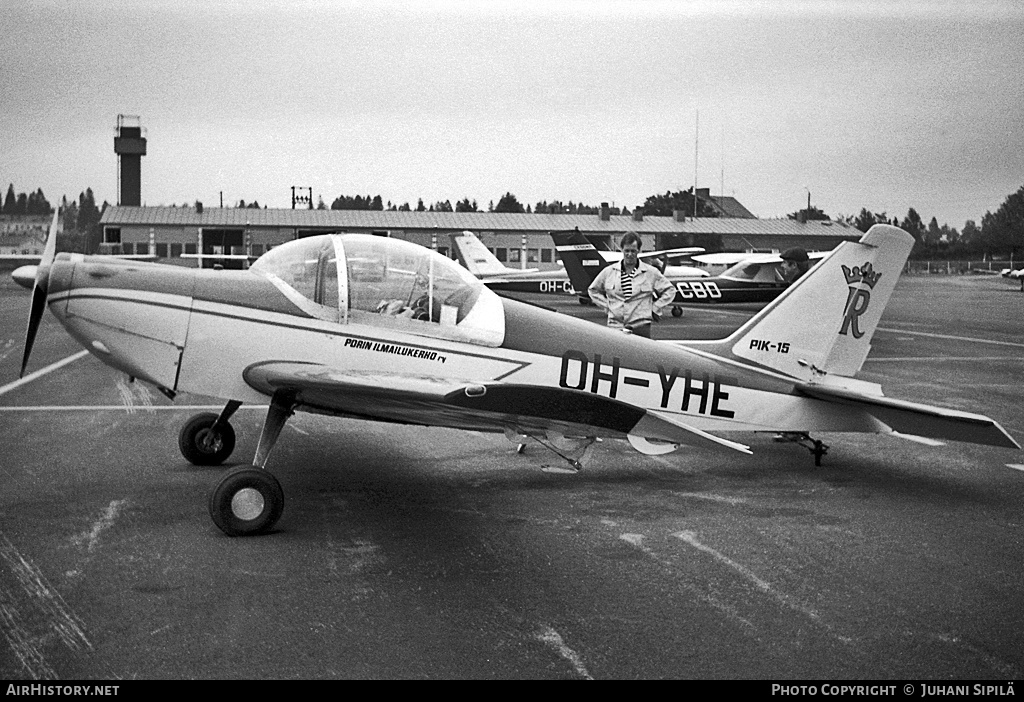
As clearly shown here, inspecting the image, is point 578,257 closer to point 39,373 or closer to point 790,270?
point 790,270

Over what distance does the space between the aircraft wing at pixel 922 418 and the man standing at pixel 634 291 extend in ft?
10.8

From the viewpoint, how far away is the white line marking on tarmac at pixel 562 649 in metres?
3.83

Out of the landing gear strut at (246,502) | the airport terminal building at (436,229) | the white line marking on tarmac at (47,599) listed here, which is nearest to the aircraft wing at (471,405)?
the landing gear strut at (246,502)

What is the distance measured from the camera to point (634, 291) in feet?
34.1

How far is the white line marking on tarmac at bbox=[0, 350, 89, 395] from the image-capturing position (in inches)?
467

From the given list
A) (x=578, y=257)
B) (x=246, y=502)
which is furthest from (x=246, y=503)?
(x=578, y=257)

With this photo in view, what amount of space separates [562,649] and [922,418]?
3.64 meters

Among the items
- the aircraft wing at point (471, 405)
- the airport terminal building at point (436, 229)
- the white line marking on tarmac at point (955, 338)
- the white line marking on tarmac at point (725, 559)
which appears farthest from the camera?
the airport terminal building at point (436, 229)

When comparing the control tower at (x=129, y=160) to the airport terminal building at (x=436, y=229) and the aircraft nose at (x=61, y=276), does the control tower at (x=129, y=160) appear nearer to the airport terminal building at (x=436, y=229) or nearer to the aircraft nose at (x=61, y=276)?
the airport terminal building at (x=436, y=229)

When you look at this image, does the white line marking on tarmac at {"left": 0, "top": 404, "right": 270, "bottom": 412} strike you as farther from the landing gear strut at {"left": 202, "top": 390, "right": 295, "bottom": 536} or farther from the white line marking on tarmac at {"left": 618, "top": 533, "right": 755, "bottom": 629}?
the white line marking on tarmac at {"left": 618, "top": 533, "right": 755, "bottom": 629}

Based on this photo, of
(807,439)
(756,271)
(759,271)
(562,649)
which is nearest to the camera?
(562,649)

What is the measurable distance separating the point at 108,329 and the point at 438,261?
7.28 ft

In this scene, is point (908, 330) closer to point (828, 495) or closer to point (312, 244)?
point (828, 495)

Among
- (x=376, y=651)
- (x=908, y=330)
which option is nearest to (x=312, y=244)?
(x=376, y=651)
